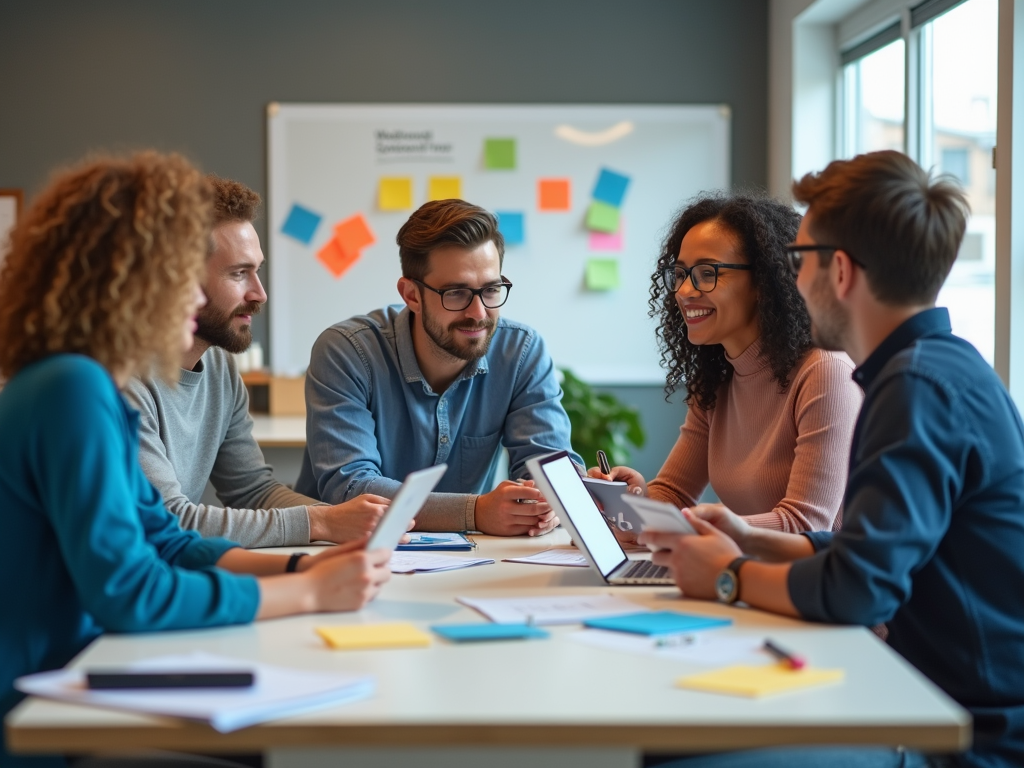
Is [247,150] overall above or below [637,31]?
below

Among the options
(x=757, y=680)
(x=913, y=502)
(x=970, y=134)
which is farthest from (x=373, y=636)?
(x=970, y=134)

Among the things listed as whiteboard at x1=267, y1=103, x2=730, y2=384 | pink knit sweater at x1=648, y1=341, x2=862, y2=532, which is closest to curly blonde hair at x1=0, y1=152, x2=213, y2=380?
pink knit sweater at x1=648, y1=341, x2=862, y2=532

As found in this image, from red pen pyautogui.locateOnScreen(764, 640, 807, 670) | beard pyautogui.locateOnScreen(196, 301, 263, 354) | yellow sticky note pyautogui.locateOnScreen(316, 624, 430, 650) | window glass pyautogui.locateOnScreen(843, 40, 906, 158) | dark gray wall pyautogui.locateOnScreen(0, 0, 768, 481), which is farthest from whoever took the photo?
dark gray wall pyautogui.locateOnScreen(0, 0, 768, 481)

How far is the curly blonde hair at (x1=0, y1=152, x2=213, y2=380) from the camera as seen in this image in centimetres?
132

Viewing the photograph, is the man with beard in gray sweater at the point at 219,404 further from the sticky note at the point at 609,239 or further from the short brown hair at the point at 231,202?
the sticky note at the point at 609,239

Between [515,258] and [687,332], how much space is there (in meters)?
2.44

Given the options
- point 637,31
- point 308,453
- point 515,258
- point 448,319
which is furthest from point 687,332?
point 637,31

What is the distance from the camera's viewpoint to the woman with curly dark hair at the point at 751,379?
1.97 m

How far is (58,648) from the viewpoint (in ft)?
4.42

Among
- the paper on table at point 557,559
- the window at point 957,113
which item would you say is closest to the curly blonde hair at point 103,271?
the paper on table at point 557,559

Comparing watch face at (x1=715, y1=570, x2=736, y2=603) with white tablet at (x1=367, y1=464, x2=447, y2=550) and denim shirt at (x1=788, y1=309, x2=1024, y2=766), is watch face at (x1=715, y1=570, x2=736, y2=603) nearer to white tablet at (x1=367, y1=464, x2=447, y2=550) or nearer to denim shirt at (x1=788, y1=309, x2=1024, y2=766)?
denim shirt at (x1=788, y1=309, x2=1024, y2=766)

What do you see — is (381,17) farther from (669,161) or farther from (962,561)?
(962,561)

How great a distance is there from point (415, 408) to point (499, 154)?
2.46 meters

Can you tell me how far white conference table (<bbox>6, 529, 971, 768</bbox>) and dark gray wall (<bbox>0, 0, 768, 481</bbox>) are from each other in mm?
3744
